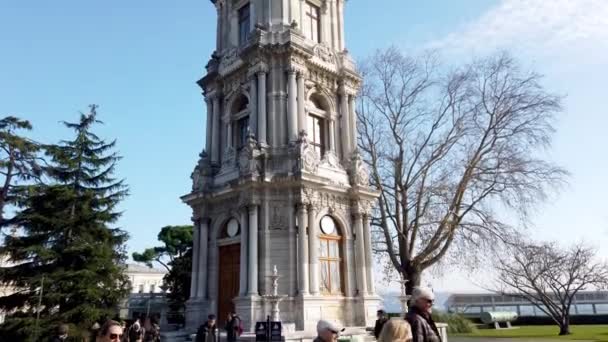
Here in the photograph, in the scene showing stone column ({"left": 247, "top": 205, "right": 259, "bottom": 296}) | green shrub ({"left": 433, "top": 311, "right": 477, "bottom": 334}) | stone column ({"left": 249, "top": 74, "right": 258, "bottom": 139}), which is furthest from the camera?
green shrub ({"left": 433, "top": 311, "right": 477, "bottom": 334})

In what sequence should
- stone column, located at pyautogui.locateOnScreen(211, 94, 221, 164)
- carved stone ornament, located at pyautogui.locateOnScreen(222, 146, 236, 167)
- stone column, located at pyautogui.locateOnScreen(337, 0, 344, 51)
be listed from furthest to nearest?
stone column, located at pyautogui.locateOnScreen(337, 0, 344, 51) < stone column, located at pyautogui.locateOnScreen(211, 94, 221, 164) < carved stone ornament, located at pyautogui.locateOnScreen(222, 146, 236, 167)

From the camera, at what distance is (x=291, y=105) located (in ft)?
67.8

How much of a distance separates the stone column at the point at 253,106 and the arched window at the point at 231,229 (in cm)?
390

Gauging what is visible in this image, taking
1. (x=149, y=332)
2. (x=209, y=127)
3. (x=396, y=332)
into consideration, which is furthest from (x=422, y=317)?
(x=209, y=127)

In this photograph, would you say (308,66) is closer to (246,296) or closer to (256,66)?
(256,66)

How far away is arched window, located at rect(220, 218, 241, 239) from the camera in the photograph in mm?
20297

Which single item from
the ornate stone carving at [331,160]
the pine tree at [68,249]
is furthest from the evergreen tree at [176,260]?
the ornate stone carving at [331,160]

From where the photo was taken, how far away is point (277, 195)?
19.5 metres

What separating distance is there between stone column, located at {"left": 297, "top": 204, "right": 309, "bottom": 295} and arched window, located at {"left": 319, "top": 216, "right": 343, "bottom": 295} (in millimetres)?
1280

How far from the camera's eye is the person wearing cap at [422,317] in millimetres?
4750

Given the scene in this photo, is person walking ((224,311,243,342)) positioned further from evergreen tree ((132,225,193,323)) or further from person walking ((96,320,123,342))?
evergreen tree ((132,225,193,323))

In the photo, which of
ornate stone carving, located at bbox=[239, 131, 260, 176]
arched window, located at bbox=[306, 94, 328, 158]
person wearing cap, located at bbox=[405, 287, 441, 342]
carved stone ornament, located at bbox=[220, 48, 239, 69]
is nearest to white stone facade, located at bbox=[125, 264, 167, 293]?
carved stone ornament, located at bbox=[220, 48, 239, 69]

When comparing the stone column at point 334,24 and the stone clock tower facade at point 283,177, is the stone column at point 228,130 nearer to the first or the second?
the stone clock tower facade at point 283,177

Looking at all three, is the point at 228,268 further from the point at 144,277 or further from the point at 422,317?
the point at 144,277
